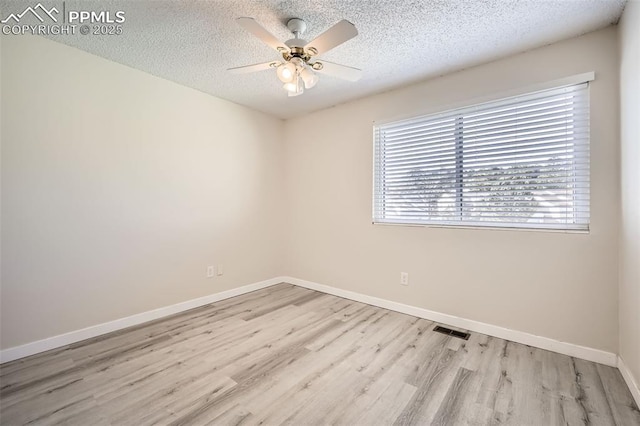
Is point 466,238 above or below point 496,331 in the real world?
above

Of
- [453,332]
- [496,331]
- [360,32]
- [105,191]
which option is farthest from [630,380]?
[105,191]

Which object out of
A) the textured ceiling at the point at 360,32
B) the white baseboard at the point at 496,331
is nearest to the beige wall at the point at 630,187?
the white baseboard at the point at 496,331

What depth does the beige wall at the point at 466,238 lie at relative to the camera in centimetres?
204

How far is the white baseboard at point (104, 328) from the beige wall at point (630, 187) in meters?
3.57

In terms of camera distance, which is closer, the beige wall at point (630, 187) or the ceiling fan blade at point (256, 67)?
the beige wall at point (630, 187)

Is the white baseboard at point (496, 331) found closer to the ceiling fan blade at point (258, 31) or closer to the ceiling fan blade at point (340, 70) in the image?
the ceiling fan blade at point (340, 70)

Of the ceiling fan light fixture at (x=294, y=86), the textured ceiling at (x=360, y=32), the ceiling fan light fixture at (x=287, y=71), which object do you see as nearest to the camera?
the textured ceiling at (x=360, y=32)

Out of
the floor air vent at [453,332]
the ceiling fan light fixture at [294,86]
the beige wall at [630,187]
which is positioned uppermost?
the ceiling fan light fixture at [294,86]

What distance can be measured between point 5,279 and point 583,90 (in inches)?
180

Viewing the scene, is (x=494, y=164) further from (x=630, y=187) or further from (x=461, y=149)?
(x=630, y=187)

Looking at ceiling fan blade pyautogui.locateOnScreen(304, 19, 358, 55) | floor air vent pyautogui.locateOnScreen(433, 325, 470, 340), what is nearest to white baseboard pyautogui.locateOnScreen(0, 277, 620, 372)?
floor air vent pyautogui.locateOnScreen(433, 325, 470, 340)

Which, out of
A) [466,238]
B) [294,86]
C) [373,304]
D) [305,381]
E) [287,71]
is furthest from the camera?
[373,304]

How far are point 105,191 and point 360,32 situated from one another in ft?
8.50

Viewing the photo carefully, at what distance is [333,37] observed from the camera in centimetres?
171
